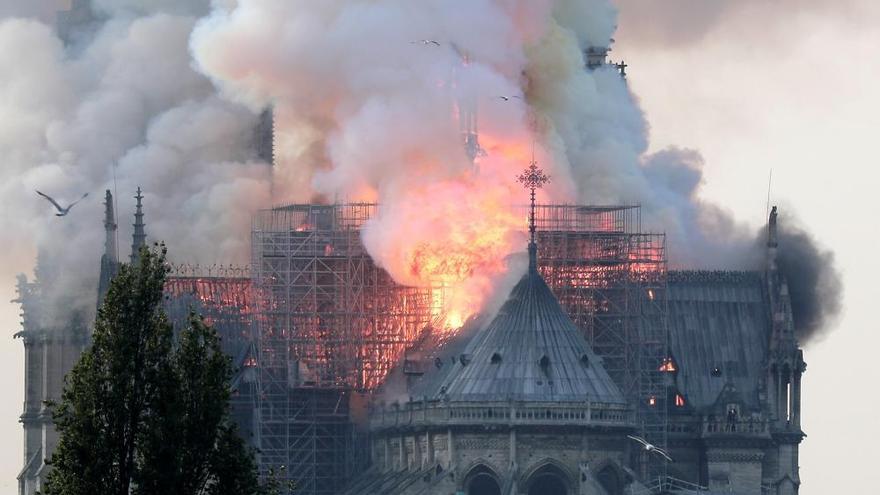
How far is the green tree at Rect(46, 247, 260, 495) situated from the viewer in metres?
132

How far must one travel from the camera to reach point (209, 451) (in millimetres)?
132625

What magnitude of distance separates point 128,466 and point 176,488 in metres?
1.62

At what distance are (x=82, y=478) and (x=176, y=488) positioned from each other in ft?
9.43

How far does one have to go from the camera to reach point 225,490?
131 m

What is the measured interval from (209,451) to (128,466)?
101 inches

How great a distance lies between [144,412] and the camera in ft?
436

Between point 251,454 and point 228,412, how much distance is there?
165 centimetres

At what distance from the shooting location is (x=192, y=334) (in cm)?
13175

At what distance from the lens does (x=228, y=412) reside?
134 meters

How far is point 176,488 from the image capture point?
132125 millimetres

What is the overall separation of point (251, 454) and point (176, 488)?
2.85m

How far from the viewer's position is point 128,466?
131875mm

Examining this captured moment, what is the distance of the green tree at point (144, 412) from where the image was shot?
5187 inches

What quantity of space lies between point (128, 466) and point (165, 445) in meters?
1.35
